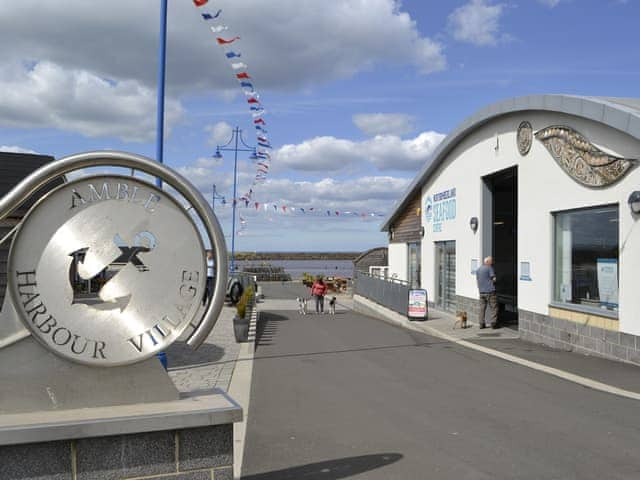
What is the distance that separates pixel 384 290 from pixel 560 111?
1206 centimetres

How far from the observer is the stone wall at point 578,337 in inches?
443

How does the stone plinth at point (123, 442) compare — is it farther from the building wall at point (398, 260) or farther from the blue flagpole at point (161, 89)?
the building wall at point (398, 260)

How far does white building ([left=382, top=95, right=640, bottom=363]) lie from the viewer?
37.4 feet

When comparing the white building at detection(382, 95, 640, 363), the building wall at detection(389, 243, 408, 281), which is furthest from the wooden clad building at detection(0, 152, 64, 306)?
the building wall at detection(389, 243, 408, 281)

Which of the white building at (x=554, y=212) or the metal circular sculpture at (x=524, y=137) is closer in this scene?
the white building at (x=554, y=212)

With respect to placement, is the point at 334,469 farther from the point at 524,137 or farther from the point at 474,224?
the point at 474,224

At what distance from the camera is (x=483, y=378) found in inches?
410

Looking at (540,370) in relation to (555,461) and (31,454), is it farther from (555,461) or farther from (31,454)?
(31,454)

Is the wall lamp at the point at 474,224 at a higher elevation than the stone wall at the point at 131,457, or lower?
higher

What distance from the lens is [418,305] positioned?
1958 cm

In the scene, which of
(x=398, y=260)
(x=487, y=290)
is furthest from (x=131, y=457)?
(x=398, y=260)

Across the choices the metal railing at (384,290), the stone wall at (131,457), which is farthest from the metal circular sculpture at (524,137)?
the stone wall at (131,457)

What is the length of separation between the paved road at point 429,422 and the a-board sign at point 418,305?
6.62 m

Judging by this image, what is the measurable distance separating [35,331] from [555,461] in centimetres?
475
